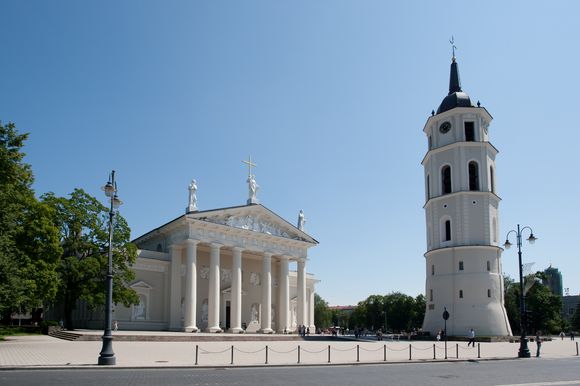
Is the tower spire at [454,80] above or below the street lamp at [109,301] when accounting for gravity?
above

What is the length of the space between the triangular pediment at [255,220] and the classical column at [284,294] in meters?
2.94

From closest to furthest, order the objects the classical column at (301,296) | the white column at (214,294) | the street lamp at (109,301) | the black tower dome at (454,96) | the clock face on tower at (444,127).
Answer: the street lamp at (109,301)
the white column at (214,294)
the classical column at (301,296)
the black tower dome at (454,96)
the clock face on tower at (444,127)

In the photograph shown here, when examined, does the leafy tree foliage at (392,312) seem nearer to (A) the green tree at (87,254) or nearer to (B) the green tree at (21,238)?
(A) the green tree at (87,254)

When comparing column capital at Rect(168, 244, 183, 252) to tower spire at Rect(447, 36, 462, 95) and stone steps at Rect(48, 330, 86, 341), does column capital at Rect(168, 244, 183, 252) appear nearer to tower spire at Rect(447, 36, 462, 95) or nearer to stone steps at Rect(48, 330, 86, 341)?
stone steps at Rect(48, 330, 86, 341)

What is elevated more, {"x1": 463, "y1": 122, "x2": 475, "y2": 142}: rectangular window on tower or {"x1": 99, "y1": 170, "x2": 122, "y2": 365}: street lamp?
{"x1": 463, "y1": 122, "x2": 475, "y2": 142}: rectangular window on tower

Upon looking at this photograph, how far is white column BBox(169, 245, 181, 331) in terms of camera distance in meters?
51.7

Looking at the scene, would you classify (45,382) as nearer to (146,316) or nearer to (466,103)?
(146,316)

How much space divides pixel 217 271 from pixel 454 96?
33.4 m

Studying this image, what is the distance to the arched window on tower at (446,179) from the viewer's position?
60344 mm

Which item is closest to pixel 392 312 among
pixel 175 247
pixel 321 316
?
pixel 321 316

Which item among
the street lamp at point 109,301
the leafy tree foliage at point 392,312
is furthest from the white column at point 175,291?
the leafy tree foliage at point 392,312

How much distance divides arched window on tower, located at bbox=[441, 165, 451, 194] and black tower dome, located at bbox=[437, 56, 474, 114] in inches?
267

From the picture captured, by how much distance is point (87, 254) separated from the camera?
154ft

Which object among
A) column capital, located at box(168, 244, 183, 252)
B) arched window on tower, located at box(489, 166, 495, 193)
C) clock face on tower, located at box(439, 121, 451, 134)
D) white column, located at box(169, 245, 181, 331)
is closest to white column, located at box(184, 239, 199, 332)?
white column, located at box(169, 245, 181, 331)
